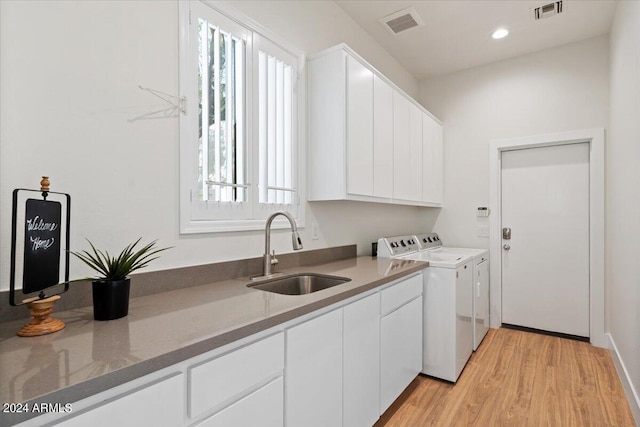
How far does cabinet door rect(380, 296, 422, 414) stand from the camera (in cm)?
189

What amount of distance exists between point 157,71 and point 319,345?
1.39 metres

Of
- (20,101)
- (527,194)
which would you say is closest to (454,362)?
(527,194)

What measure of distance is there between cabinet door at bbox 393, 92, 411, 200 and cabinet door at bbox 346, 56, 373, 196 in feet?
1.49

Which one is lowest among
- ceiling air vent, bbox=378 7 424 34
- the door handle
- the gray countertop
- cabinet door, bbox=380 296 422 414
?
cabinet door, bbox=380 296 422 414

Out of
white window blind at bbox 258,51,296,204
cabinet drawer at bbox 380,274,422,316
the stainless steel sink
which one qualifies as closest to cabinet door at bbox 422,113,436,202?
cabinet drawer at bbox 380,274,422,316

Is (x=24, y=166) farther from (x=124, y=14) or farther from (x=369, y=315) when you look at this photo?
(x=369, y=315)

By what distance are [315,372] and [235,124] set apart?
1.33m

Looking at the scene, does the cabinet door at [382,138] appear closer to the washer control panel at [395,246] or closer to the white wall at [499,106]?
the washer control panel at [395,246]

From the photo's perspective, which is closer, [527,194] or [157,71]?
[157,71]

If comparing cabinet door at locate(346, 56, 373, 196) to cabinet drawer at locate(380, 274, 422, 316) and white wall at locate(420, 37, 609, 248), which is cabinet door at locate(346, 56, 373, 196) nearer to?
cabinet drawer at locate(380, 274, 422, 316)

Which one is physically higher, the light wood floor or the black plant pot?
the black plant pot

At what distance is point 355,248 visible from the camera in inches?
110

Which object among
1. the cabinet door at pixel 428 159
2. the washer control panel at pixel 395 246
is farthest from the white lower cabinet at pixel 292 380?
the cabinet door at pixel 428 159

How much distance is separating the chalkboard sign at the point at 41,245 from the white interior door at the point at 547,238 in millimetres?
3901
